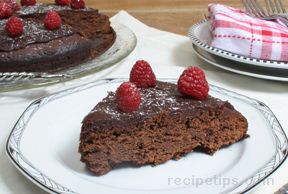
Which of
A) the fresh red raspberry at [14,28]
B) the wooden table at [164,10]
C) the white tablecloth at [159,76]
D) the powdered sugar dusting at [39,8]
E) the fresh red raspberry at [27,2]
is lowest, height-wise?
the wooden table at [164,10]

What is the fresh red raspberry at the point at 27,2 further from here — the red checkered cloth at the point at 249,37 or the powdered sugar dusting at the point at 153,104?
the powdered sugar dusting at the point at 153,104

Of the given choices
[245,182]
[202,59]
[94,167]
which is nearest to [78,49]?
[202,59]

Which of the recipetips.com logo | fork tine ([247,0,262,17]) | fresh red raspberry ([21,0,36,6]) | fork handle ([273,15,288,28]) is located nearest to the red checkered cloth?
fork handle ([273,15,288,28])

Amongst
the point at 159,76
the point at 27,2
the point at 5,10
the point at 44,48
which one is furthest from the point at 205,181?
the point at 27,2

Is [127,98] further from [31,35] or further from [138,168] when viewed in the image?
[31,35]

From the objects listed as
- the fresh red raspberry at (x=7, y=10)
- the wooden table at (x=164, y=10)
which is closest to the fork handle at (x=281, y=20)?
the wooden table at (x=164, y=10)

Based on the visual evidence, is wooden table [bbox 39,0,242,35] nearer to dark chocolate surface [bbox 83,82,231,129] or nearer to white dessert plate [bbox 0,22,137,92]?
white dessert plate [bbox 0,22,137,92]
